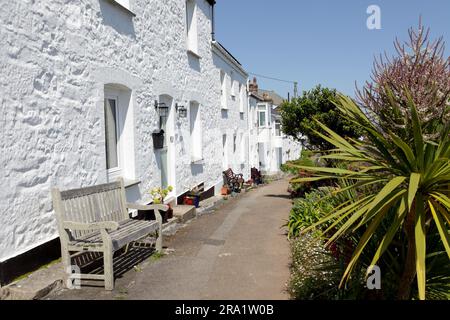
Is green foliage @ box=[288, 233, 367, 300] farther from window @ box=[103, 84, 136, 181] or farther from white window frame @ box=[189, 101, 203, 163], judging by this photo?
white window frame @ box=[189, 101, 203, 163]

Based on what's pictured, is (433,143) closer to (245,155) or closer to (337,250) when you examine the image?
(337,250)

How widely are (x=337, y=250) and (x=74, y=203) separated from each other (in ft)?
10.1

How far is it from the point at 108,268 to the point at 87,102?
2.46m

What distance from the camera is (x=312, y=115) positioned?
13070mm

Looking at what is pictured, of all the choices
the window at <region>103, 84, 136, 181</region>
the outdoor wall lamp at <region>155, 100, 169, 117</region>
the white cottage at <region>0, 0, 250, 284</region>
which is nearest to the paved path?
the white cottage at <region>0, 0, 250, 284</region>

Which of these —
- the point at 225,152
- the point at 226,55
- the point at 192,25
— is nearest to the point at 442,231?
the point at 192,25

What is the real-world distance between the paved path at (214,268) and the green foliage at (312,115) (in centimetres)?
517

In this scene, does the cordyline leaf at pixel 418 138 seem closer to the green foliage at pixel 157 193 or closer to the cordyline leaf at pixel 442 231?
the cordyline leaf at pixel 442 231

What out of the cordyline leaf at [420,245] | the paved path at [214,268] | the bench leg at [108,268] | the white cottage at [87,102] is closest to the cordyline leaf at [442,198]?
the cordyline leaf at [420,245]

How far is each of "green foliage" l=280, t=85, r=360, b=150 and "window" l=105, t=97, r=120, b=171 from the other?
7.11 metres

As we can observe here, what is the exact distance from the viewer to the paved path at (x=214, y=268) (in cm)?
449

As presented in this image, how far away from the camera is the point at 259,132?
28531 mm

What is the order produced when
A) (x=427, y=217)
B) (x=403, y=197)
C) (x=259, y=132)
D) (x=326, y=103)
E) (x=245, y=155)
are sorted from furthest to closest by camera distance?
(x=259, y=132)
(x=245, y=155)
(x=326, y=103)
(x=427, y=217)
(x=403, y=197)
